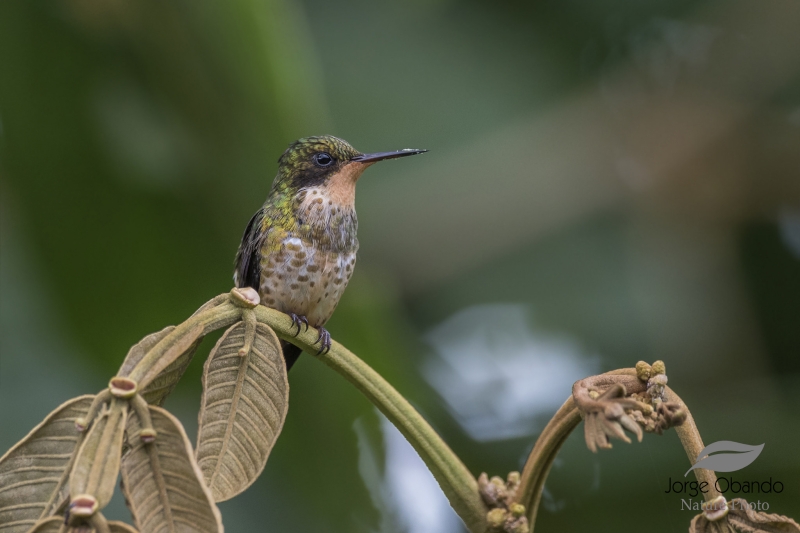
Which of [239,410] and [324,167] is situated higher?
[324,167]

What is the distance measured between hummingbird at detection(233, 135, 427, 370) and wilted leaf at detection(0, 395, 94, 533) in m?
1.06

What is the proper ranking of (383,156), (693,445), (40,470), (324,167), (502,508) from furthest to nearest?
(324,167) → (383,156) → (502,508) → (693,445) → (40,470)

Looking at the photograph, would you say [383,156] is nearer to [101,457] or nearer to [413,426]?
[413,426]

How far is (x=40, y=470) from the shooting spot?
34.1 inches

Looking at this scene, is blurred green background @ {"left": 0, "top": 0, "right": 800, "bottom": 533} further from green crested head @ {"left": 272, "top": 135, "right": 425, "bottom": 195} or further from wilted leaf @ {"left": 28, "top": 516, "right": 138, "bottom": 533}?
wilted leaf @ {"left": 28, "top": 516, "right": 138, "bottom": 533}

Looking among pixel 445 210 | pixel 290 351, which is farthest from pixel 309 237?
pixel 445 210

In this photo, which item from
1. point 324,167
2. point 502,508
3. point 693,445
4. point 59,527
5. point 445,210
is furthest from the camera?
point 445,210

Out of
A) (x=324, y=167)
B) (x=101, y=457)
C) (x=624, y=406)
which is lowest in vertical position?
(x=624, y=406)

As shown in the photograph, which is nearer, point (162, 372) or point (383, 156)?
point (162, 372)

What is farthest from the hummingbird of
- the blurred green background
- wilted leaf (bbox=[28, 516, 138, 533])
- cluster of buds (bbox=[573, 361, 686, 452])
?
wilted leaf (bbox=[28, 516, 138, 533])

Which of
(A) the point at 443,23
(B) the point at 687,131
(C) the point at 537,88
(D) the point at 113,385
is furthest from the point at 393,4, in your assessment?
(D) the point at 113,385

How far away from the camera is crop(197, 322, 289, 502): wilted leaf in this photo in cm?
98

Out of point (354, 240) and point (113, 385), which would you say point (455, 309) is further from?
point (113, 385)

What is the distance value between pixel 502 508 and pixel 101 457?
55 cm
